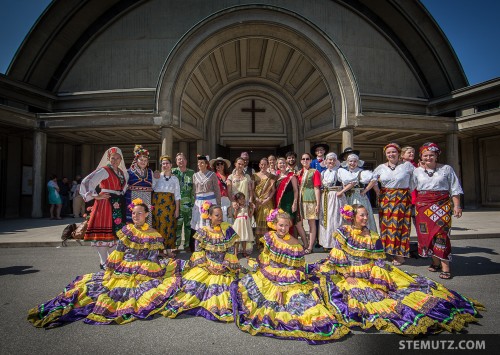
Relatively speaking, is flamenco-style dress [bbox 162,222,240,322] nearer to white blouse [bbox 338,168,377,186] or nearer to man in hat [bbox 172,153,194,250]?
man in hat [bbox 172,153,194,250]

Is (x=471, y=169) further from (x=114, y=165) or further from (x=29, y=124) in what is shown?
(x=29, y=124)

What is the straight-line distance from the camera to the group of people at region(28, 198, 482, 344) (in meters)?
2.64

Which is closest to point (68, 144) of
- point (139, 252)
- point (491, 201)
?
point (139, 252)

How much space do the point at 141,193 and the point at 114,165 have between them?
689 mm

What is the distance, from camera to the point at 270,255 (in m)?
3.37

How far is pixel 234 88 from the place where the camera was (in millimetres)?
15078

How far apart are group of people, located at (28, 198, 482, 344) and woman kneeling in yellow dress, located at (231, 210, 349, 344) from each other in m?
0.01

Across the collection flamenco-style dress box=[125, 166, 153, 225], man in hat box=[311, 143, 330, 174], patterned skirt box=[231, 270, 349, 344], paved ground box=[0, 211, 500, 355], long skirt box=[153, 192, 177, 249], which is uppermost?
man in hat box=[311, 143, 330, 174]

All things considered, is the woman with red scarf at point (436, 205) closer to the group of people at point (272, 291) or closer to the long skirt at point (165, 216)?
the group of people at point (272, 291)

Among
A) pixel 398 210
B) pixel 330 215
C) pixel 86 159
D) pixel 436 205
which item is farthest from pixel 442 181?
pixel 86 159

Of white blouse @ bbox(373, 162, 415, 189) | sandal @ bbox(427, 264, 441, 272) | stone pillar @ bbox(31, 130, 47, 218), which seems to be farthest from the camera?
stone pillar @ bbox(31, 130, 47, 218)

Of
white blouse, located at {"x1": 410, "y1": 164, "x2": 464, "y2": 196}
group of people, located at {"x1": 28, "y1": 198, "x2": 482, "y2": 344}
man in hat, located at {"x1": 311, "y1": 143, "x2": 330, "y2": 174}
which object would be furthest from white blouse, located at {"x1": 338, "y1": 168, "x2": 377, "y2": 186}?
group of people, located at {"x1": 28, "y1": 198, "x2": 482, "y2": 344}

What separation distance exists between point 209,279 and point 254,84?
13.6 meters

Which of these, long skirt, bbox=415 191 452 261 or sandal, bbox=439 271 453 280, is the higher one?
long skirt, bbox=415 191 452 261
